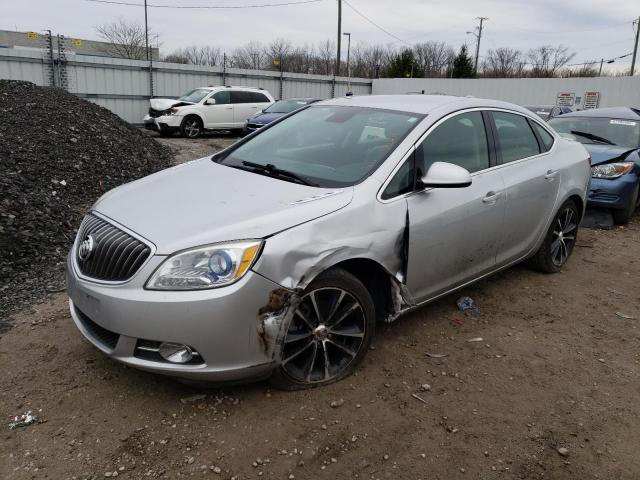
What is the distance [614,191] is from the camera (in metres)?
7.21

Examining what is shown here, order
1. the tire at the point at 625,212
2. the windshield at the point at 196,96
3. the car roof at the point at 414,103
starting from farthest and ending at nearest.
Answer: the windshield at the point at 196,96 → the tire at the point at 625,212 → the car roof at the point at 414,103

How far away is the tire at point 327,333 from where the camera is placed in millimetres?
2906

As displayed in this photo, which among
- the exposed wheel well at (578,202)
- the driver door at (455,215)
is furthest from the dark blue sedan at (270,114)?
the driver door at (455,215)

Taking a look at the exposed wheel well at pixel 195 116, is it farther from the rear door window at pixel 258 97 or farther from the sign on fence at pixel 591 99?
the sign on fence at pixel 591 99

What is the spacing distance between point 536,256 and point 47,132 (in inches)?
274

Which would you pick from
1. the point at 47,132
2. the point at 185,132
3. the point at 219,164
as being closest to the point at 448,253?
the point at 219,164

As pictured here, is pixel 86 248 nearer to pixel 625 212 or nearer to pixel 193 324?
pixel 193 324

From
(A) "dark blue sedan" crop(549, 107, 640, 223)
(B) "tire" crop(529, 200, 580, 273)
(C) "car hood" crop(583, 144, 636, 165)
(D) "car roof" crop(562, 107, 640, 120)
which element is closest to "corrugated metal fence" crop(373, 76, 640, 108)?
(D) "car roof" crop(562, 107, 640, 120)

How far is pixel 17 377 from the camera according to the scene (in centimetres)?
313

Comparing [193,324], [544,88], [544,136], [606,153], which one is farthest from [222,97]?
[544,88]

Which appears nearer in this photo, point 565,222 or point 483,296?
point 483,296

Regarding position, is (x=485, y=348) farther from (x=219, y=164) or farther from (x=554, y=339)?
(x=219, y=164)

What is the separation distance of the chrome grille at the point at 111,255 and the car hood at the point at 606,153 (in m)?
6.80

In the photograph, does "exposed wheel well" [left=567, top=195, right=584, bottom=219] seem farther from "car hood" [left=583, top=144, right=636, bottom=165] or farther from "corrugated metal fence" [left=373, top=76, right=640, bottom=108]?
"corrugated metal fence" [left=373, top=76, right=640, bottom=108]
